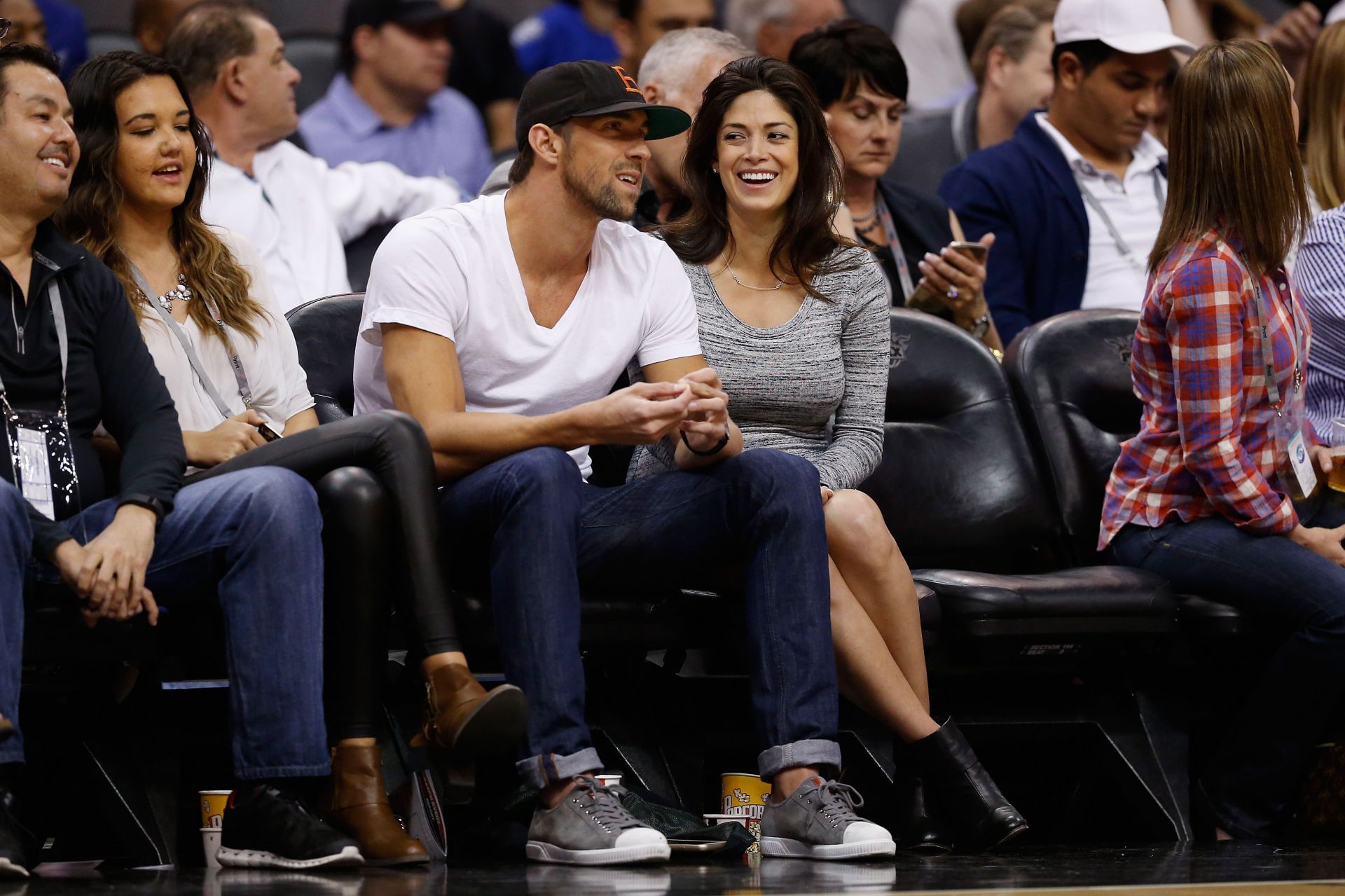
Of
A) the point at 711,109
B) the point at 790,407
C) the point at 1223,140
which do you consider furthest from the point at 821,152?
the point at 1223,140

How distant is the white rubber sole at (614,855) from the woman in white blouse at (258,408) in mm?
189

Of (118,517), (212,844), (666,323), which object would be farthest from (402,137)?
(212,844)

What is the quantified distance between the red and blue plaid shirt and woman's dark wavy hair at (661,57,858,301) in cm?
57

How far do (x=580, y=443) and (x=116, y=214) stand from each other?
0.88m

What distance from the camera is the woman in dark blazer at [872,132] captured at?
3.82 meters

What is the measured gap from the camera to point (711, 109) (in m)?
3.07

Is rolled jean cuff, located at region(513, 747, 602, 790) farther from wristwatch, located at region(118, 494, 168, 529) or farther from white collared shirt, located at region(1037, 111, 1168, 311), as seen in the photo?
white collared shirt, located at region(1037, 111, 1168, 311)

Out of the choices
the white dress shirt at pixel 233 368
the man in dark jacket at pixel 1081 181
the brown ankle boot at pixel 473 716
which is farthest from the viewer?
the man in dark jacket at pixel 1081 181

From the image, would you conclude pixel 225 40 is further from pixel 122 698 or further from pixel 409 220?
pixel 122 698

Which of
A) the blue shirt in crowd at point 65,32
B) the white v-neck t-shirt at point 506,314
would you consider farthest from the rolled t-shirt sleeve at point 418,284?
the blue shirt in crowd at point 65,32

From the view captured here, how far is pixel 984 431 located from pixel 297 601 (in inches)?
59.4

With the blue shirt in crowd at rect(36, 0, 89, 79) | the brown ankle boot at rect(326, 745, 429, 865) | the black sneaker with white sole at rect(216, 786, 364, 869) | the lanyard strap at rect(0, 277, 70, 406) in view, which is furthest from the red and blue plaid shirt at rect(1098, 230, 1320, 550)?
the blue shirt in crowd at rect(36, 0, 89, 79)

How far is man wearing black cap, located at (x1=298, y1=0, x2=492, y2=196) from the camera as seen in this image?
15.8 ft

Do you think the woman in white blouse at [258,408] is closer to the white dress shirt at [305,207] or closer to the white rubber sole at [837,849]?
the white rubber sole at [837,849]
